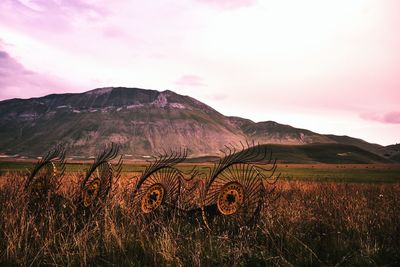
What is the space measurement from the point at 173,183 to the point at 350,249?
15.0ft

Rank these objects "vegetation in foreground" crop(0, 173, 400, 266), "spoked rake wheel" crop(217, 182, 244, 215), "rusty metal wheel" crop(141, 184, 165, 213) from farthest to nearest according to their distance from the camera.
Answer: "rusty metal wheel" crop(141, 184, 165, 213) < "spoked rake wheel" crop(217, 182, 244, 215) < "vegetation in foreground" crop(0, 173, 400, 266)

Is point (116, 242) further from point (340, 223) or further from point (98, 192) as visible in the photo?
point (340, 223)

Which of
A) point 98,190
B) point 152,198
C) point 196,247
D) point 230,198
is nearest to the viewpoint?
point 196,247

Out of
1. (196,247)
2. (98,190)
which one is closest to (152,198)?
(98,190)

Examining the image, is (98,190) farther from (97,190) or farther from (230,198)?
(230,198)

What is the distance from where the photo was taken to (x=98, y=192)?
9.48 meters

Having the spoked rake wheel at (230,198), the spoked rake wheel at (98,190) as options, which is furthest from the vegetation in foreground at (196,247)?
the spoked rake wheel at (98,190)

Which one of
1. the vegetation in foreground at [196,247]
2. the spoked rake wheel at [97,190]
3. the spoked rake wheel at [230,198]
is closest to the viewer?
the vegetation in foreground at [196,247]

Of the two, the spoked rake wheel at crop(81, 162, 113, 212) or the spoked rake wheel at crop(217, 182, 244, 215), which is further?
the spoked rake wheel at crop(81, 162, 113, 212)

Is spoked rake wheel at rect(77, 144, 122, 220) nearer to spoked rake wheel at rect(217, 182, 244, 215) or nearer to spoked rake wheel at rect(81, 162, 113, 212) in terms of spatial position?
spoked rake wheel at rect(81, 162, 113, 212)

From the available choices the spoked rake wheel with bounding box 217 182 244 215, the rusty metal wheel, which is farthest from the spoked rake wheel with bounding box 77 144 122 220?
the spoked rake wheel with bounding box 217 182 244 215

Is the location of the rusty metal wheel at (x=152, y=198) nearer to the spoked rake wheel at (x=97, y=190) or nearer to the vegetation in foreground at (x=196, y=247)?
the vegetation in foreground at (x=196, y=247)

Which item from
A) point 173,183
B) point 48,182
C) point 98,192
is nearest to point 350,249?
point 173,183

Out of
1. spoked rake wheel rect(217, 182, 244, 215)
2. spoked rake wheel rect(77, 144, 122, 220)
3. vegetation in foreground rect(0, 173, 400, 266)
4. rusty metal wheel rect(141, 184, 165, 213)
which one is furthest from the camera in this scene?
spoked rake wheel rect(77, 144, 122, 220)
